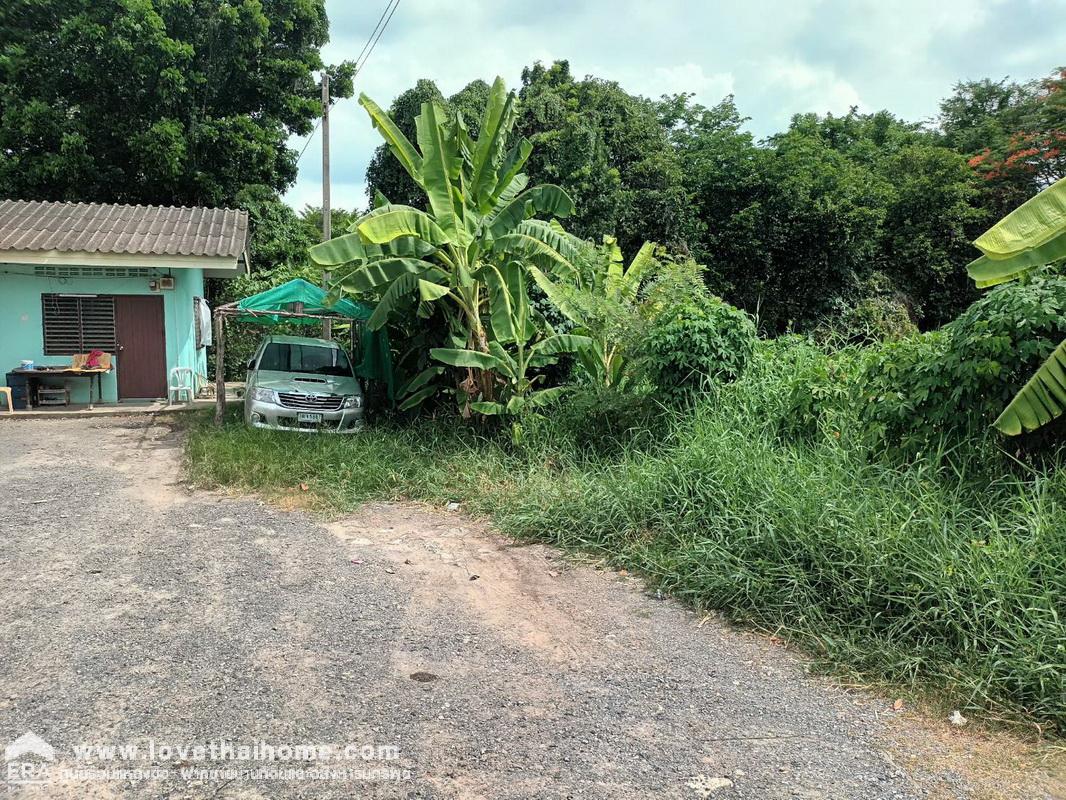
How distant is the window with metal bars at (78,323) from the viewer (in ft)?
42.6

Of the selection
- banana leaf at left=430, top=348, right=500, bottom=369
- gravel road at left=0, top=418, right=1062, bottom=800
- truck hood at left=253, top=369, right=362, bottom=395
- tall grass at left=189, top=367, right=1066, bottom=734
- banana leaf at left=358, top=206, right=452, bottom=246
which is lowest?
gravel road at left=0, top=418, right=1062, bottom=800

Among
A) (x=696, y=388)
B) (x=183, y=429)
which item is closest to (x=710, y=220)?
(x=696, y=388)

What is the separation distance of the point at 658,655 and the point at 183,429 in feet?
31.5

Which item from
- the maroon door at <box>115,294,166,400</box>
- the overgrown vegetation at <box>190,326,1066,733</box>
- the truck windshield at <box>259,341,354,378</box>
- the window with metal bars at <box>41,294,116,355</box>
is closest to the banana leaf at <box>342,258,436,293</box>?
the overgrown vegetation at <box>190,326,1066,733</box>

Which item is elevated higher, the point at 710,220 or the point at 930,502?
the point at 710,220

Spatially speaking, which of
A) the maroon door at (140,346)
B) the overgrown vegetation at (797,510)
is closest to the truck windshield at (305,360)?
the overgrown vegetation at (797,510)

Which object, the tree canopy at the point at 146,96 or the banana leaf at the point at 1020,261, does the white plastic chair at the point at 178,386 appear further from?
the banana leaf at the point at 1020,261

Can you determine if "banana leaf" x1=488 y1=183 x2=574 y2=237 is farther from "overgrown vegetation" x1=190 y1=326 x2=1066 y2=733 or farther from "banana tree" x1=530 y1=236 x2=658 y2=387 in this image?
"overgrown vegetation" x1=190 y1=326 x2=1066 y2=733

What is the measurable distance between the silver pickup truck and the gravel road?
3.72 metres

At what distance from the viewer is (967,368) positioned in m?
4.92

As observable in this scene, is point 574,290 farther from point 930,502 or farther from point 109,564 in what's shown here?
point 109,564

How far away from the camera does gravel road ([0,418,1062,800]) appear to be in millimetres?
2914

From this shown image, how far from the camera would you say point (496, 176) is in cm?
881

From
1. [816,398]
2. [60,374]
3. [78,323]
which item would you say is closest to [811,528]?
[816,398]
